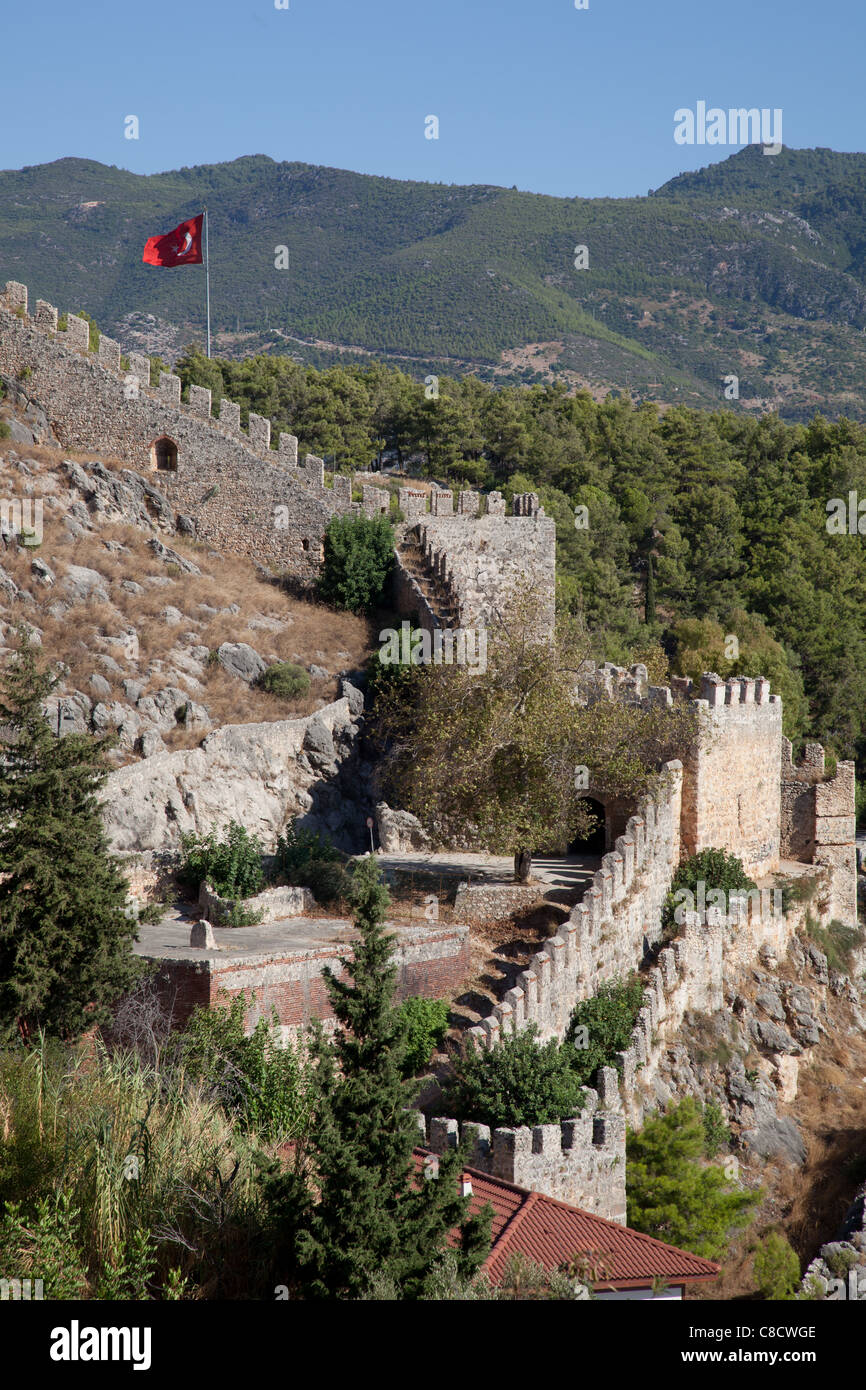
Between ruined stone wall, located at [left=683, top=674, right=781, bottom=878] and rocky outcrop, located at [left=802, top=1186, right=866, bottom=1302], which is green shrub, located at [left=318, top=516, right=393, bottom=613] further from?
rocky outcrop, located at [left=802, top=1186, right=866, bottom=1302]

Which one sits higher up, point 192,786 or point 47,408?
point 47,408

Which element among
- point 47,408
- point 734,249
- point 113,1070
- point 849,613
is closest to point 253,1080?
point 113,1070

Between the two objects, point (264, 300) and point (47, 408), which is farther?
point (264, 300)

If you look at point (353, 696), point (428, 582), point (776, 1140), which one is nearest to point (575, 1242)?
point (776, 1140)

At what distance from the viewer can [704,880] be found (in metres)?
25.8

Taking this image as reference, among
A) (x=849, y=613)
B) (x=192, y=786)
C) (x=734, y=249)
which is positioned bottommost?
(x=192, y=786)

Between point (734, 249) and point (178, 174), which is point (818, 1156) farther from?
point (178, 174)

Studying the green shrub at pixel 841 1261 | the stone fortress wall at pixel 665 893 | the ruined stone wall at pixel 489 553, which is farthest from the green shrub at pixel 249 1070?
the ruined stone wall at pixel 489 553

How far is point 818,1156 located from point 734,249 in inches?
4236

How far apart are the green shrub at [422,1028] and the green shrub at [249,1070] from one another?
1597 millimetres

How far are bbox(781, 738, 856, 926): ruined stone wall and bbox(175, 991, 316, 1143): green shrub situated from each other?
13558 mm

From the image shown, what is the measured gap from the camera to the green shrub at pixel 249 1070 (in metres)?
16.2

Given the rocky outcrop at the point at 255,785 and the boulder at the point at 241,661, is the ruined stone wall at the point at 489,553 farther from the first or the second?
the boulder at the point at 241,661
